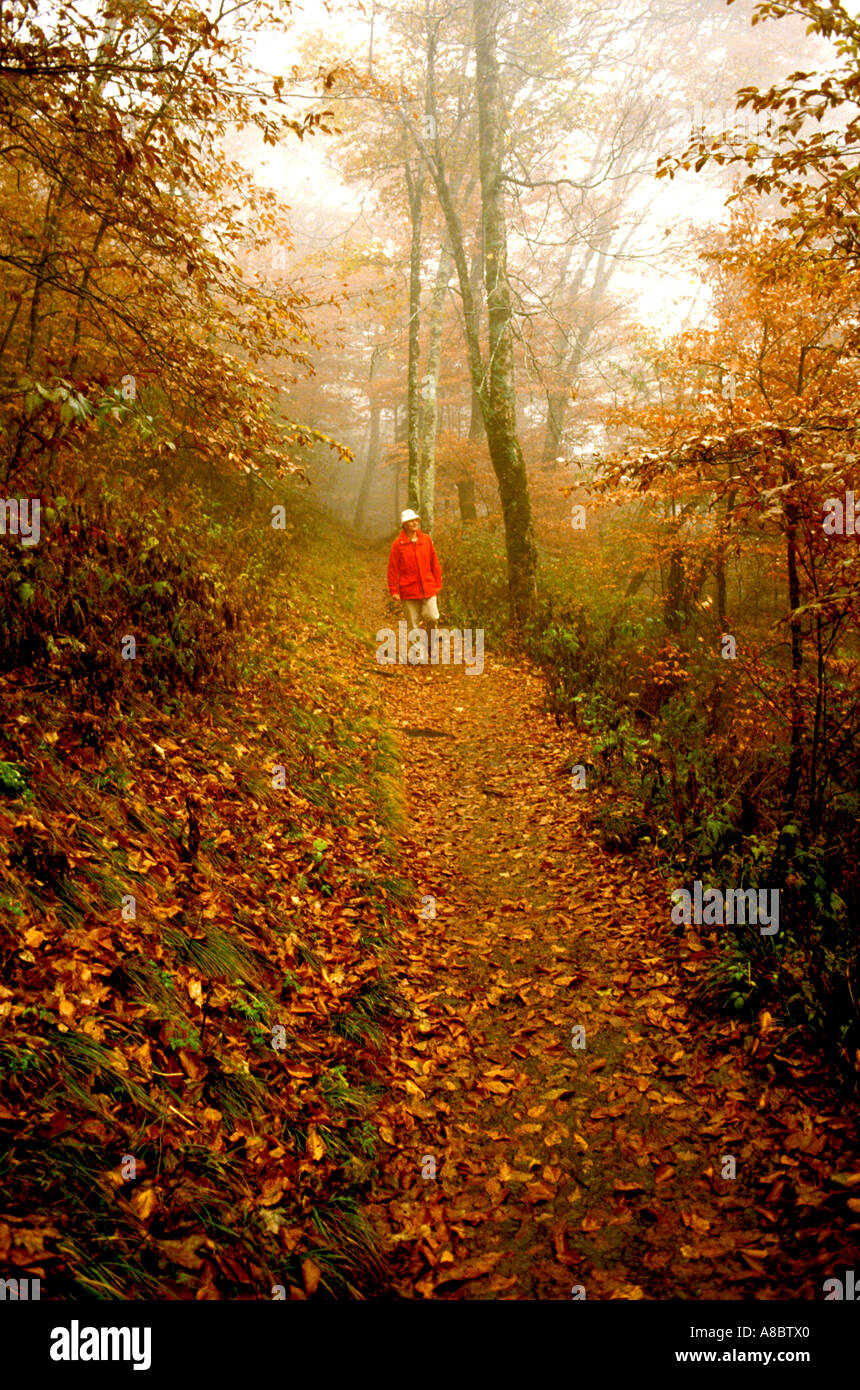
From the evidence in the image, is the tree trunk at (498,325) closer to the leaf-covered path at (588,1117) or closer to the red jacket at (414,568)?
the red jacket at (414,568)

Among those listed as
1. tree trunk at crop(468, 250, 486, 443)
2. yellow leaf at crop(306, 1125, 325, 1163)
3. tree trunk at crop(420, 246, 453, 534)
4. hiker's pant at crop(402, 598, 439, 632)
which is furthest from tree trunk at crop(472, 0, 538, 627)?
yellow leaf at crop(306, 1125, 325, 1163)

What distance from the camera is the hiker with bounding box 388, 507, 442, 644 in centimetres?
1102

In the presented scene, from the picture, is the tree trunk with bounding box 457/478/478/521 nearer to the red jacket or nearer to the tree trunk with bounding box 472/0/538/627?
the tree trunk with bounding box 472/0/538/627

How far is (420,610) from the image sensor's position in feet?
38.7

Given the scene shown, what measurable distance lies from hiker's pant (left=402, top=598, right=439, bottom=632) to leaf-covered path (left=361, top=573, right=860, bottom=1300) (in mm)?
6300

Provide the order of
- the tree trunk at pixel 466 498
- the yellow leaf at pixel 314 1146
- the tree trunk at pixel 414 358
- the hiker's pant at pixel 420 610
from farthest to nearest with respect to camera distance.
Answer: the tree trunk at pixel 466 498
the tree trunk at pixel 414 358
the hiker's pant at pixel 420 610
the yellow leaf at pixel 314 1146

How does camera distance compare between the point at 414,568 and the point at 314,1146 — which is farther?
the point at 414,568

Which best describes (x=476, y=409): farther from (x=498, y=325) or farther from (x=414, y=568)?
(x=414, y=568)

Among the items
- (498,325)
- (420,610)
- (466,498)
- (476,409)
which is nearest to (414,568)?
(420,610)

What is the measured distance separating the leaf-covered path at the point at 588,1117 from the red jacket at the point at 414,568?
622 cm

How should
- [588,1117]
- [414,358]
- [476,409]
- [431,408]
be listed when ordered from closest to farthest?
[588,1117] < [414,358] < [431,408] < [476,409]

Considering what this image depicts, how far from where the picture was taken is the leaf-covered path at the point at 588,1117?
9.16 ft

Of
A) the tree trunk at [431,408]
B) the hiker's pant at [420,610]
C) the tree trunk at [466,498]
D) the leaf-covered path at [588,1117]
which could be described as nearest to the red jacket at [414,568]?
the hiker's pant at [420,610]

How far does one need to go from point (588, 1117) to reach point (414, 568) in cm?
883
